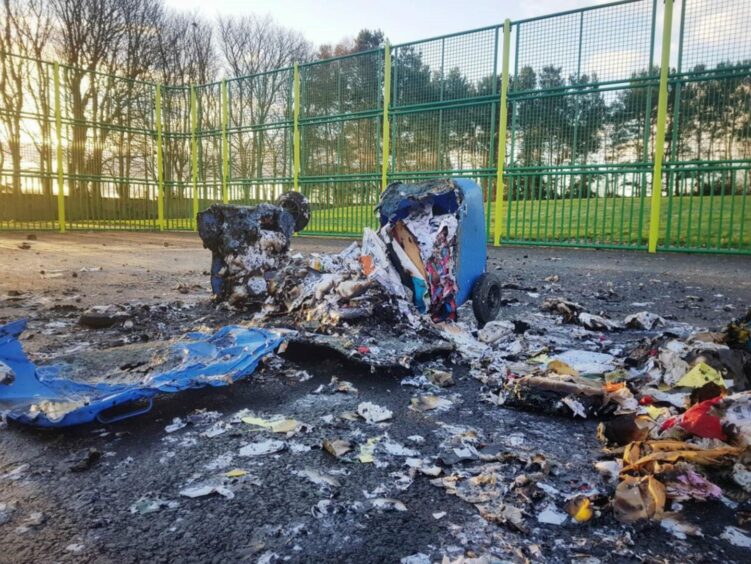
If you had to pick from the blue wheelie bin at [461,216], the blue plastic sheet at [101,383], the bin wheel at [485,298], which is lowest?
the blue plastic sheet at [101,383]

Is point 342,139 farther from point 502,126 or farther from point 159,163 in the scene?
point 159,163

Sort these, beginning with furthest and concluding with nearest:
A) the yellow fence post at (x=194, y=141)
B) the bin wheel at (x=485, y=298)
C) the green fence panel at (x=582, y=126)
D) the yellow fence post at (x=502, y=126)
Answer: the yellow fence post at (x=194, y=141), the yellow fence post at (x=502, y=126), the green fence panel at (x=582, y=126), the bin wheel at (x=485, y=298)

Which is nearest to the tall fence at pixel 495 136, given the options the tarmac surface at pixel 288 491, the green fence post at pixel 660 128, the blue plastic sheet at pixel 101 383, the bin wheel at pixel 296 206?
the green fence post at pixel 660 128

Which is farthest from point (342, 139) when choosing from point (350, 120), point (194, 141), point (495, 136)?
point (194, 141)

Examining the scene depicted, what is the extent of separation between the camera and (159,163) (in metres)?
16.0

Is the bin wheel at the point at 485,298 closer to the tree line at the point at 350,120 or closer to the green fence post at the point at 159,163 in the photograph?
the tree line at the point at 350,120

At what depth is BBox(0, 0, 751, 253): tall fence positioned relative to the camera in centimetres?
791

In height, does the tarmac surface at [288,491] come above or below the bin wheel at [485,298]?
below

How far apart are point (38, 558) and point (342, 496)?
Answer: 29.5 inches

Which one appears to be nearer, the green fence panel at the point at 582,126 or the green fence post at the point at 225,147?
the green fence panel at the point at 582,126

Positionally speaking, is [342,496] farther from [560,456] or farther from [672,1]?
[672,1]

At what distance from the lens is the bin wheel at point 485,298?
12.1ft

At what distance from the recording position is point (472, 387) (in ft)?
8.25

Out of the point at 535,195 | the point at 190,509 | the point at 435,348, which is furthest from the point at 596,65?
the point at 190,509
